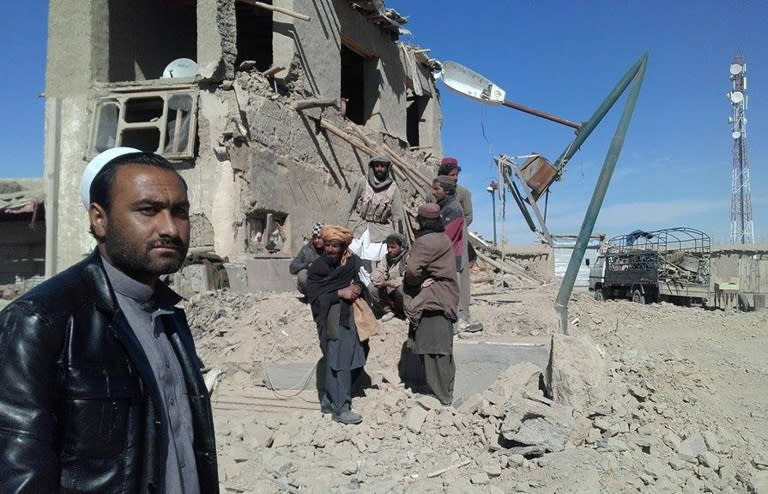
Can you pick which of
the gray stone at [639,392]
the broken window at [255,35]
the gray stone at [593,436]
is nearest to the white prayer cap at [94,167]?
A: the gray stone at [593,436]

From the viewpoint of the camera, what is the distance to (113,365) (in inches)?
48.3

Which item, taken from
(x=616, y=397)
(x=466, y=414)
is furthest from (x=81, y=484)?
(x=616, y=397)

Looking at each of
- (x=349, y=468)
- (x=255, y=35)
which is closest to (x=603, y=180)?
(x=349, y=468)

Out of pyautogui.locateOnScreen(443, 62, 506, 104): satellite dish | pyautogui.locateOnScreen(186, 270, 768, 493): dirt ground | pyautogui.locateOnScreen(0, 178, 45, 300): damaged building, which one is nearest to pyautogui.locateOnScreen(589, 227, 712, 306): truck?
pyautogui.locateOnScreen(443, 62, 506, 104): satellite dish

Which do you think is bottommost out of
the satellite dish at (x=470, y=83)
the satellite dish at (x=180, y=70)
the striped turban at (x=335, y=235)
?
the striped turban at (x=335, y=235)

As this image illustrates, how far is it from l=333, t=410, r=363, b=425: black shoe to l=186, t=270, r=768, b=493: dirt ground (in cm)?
5

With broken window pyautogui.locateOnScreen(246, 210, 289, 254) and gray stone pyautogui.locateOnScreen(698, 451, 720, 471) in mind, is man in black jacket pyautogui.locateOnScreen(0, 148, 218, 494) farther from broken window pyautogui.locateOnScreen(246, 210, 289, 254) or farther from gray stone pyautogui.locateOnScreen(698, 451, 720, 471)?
broken window pyautogui.locateOnScreen(246, 210, 289, 254)

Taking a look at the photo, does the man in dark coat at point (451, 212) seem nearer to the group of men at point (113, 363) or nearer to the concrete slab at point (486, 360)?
the concrete slab at point (486, 360)

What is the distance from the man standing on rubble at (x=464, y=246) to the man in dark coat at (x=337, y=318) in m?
1.37

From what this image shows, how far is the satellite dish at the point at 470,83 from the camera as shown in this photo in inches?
597

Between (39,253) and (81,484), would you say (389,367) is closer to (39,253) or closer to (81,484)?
(81,484)

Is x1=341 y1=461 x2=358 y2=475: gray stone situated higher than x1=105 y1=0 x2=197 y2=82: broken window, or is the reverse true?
x1=105 y1=0 x2=197 y2=82: broken window

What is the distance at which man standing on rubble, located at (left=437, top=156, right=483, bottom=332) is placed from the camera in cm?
565

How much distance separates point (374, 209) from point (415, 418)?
2721mm
